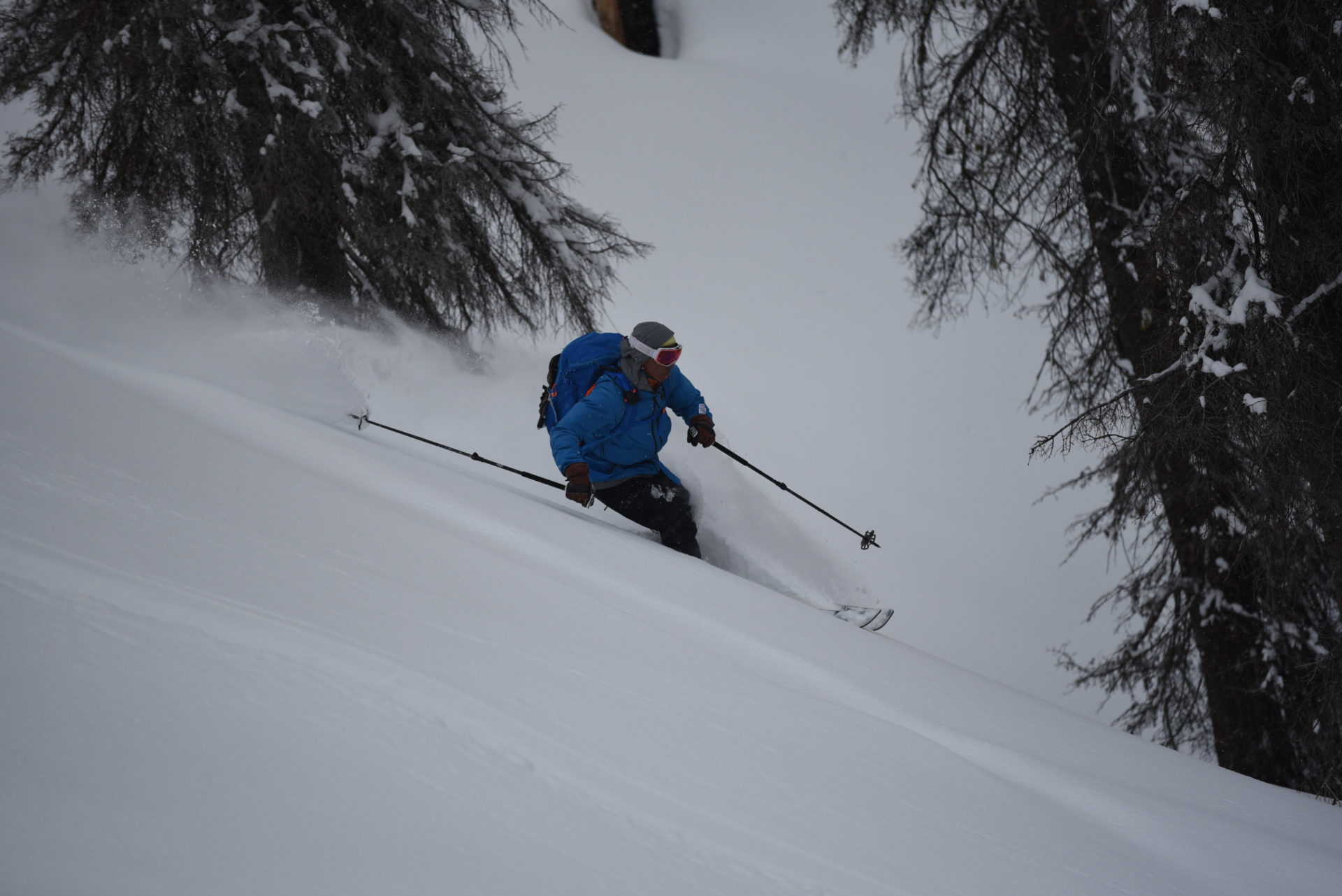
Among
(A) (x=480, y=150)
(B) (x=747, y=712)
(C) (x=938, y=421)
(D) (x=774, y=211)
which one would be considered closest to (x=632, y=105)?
(D) (x=774, y=211)

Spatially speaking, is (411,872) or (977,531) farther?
(977,531)

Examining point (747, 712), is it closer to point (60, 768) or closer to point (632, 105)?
point (60, 768)

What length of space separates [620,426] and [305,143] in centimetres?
447

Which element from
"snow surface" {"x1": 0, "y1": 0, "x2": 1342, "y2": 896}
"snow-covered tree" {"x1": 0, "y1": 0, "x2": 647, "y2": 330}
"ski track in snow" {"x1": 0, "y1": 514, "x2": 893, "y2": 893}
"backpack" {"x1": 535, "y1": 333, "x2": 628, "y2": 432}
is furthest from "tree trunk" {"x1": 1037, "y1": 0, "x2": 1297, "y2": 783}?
"ski track in snow" {"x1": 0, "y1": 514, "x2": 893, "y2": 893}

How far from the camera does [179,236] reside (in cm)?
816

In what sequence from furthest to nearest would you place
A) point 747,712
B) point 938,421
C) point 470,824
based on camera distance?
point 938,421 → point 747,712 → point 470,824

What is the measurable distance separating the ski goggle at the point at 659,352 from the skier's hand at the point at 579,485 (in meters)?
0.85

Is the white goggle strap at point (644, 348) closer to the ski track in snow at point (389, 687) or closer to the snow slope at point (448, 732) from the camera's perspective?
the snow slope at point (448, 732)

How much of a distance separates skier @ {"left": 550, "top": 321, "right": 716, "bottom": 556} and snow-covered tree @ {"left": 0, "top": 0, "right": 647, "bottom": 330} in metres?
Answer: 3.15

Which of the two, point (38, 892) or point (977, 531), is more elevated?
point (977, 531)

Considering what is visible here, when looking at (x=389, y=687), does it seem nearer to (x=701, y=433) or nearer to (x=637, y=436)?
(x=637, y=436)

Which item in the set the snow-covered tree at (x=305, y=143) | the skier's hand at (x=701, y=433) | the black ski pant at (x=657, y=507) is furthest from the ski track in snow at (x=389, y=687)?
the snow-covered tree at (x=305, y=143)

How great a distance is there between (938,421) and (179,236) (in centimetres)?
2315

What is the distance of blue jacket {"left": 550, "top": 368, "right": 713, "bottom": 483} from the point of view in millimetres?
5016
